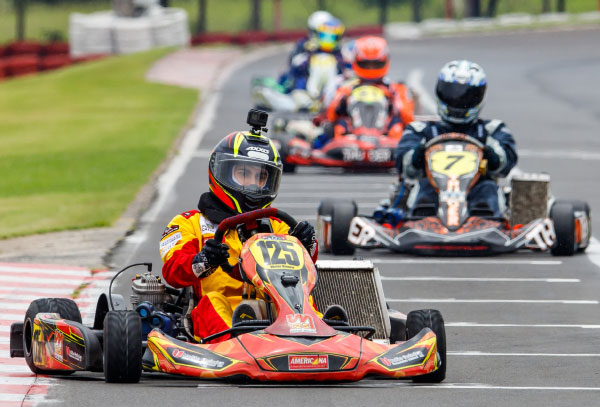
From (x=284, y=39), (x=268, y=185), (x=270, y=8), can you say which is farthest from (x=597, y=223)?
(x=270, y=8)

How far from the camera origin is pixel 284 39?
55719 mm

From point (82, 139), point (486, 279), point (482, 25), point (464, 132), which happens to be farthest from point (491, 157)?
point (482, 25)

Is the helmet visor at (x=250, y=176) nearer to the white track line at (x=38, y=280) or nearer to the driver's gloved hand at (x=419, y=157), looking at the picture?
the white track line at (x=38, y=280)

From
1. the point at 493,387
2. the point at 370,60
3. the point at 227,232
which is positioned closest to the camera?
the point at 493,387

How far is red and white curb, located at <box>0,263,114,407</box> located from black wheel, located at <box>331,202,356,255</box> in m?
2.08

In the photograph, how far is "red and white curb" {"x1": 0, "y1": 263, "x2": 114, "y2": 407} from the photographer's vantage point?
26.8ft

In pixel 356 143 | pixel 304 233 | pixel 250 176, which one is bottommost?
pixel 356 143

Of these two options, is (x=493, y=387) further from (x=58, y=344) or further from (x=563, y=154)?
(x=563, y=154)

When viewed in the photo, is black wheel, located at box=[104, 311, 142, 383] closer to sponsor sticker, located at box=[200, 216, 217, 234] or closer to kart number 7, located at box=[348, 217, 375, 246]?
sponsor sticker, located at box=[200, 216, 217, 234]

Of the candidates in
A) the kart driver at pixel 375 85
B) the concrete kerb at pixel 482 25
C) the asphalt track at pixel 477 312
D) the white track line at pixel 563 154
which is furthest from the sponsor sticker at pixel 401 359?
the concrete kerb at pixel 482 25

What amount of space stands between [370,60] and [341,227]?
8.16 m

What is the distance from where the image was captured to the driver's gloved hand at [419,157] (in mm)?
14273

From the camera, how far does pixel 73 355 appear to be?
8305mm

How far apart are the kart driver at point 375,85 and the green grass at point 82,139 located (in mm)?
2724
